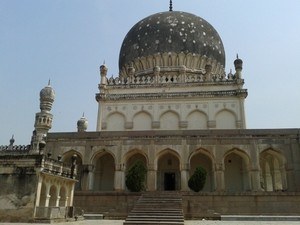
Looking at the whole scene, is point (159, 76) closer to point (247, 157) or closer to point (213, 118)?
point (213, 118)

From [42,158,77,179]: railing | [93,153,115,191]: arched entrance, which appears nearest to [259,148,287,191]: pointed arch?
[93,153,115,191]: arched entrance

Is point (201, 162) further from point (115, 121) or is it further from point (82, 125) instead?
point (82, 125)

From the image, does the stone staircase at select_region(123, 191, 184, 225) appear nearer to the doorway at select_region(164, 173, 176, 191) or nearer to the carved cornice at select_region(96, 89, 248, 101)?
the doorway at select_region(164, 173, 176, 191)

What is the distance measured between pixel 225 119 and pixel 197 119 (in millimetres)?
1488

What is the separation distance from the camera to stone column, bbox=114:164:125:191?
45.3ft

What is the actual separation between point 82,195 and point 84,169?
202cm

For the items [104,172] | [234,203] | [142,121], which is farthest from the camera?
[142,121]

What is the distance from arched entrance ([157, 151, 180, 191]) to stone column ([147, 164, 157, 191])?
50.8 inches

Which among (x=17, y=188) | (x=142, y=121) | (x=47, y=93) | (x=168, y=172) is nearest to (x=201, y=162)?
(x=168, y=172)

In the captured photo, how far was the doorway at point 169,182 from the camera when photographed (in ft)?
49.4

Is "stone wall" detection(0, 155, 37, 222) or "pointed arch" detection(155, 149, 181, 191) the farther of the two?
"pointed arch" detection(155, 149, 181, 191)

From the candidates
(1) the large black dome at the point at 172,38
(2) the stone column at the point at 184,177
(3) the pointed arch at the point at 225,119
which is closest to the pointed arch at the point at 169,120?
(3) the pointed arch at the point at 225,119

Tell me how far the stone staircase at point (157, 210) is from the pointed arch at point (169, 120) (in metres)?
6.23

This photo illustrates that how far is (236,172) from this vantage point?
15.1m
